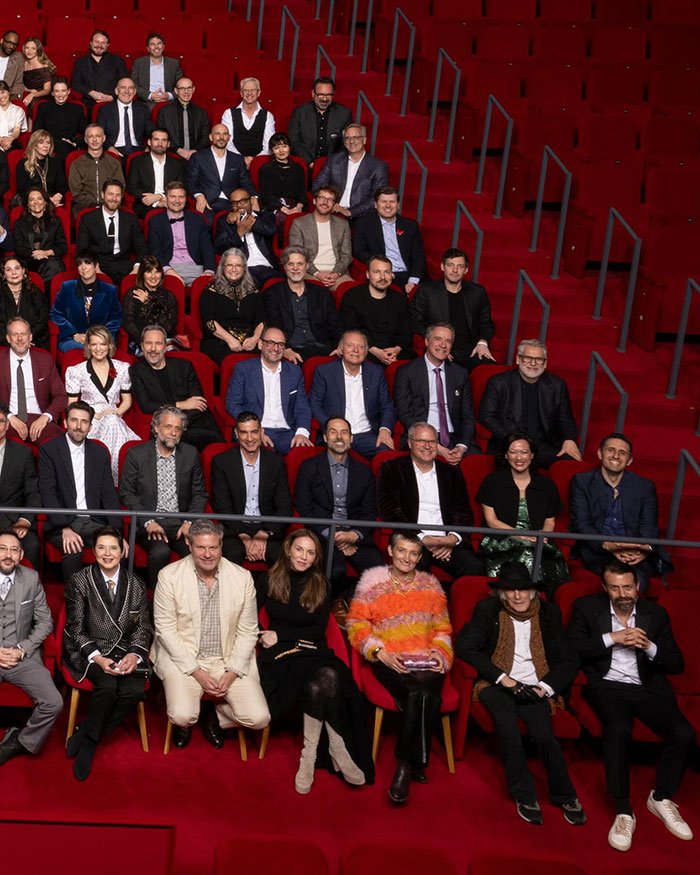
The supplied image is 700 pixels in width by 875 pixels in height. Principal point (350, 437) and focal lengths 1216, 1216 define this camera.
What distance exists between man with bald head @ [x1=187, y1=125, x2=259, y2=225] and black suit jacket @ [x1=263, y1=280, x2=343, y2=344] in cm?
119

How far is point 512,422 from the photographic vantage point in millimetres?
5777

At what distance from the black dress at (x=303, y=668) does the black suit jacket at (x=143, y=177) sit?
10.9 ft

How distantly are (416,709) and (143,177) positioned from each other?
4096 millimetres

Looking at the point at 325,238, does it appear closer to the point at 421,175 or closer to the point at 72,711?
the point at 421,175

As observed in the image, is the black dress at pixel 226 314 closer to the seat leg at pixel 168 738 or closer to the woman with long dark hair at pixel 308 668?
the woman with long dark hair at pixel 308 668

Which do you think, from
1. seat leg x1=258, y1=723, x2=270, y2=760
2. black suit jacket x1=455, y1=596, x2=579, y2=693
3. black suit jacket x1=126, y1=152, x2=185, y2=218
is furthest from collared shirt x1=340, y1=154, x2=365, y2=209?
seat leg x1=258, y1=723, x2=270, y2=760

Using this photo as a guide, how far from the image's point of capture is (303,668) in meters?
4.48

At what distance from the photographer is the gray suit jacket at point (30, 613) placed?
174 inches

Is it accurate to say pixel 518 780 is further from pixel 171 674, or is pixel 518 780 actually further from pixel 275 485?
pixel 275 485

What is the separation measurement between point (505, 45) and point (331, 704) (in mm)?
6000

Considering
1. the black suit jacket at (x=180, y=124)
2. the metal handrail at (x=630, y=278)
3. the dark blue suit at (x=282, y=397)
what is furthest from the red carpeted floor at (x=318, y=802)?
the black suit jacket at (x=180, y=124)

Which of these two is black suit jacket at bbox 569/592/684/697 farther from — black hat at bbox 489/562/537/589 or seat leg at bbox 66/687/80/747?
seat leg at bbox 66/687/80/747

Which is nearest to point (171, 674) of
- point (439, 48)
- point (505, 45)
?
point (439, 48)

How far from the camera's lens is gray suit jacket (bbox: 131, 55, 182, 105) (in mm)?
8086
